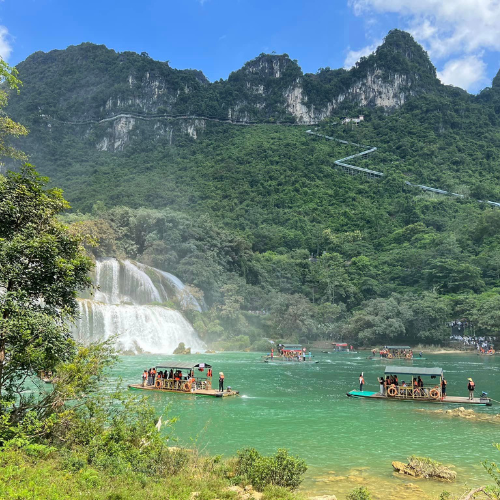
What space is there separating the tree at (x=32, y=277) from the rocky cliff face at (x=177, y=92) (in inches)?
5284

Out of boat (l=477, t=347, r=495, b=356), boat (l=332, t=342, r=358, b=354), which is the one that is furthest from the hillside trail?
boat (l=332, t=342, r=358, b=354)

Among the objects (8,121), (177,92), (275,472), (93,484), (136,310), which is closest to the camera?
(93,484)

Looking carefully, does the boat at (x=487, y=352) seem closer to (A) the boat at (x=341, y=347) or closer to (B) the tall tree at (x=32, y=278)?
(A) the boat at (x=341, y=347)

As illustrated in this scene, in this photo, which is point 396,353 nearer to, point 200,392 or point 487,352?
point 487,352

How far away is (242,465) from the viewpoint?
9609mm

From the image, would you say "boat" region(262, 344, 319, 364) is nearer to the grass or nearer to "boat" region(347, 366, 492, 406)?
"boat" region(347, 366, 492, 406)

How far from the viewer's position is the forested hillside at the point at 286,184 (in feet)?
215

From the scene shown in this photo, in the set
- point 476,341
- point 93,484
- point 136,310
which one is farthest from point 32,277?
point 476,341

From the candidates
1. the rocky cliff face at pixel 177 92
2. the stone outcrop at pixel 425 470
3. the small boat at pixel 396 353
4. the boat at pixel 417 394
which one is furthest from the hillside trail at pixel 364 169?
the stone outcrop at pixel 425 470

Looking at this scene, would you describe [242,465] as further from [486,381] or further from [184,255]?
[184,255]

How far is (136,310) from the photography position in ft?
152

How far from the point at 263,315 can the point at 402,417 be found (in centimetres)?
4792

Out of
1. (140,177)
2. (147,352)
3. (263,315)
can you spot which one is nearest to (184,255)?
(263,315)

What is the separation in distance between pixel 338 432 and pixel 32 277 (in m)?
11.6
